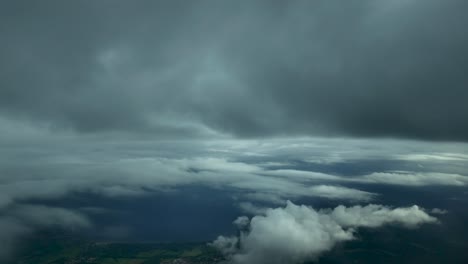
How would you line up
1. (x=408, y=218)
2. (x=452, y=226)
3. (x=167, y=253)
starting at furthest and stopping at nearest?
(x=408, y=218)
(x=167, y=253)
(x=452, y=226)

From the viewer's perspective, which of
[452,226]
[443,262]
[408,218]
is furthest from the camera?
[408,218]

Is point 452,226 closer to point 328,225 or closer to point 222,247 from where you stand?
point 328,225

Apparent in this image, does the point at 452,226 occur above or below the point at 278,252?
above

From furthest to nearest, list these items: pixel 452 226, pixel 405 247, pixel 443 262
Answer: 1. pixel 452 226
2. pixel 405 247
3. pixel 443 262

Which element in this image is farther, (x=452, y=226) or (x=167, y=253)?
(x=167, y=253)

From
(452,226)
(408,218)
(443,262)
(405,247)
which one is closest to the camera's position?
(443,262)

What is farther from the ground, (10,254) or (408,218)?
(408,218)

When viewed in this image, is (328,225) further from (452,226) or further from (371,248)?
(452,226)

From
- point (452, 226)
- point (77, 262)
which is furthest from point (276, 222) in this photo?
point (77, 262)

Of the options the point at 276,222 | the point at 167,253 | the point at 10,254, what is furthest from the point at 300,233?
the point at 10,254
